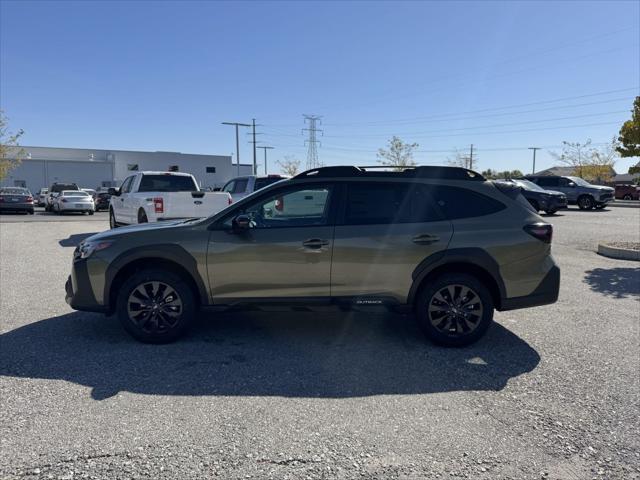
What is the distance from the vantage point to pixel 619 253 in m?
10.6

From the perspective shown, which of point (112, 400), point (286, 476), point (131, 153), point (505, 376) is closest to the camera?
point (286, 476)

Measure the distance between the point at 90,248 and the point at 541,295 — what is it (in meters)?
4.62

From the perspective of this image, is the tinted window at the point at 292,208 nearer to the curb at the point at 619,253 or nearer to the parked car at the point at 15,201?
the curb at the point at 619,253

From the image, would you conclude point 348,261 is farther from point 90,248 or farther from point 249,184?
point 249,184

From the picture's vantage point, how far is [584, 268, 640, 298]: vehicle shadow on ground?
7.30 m

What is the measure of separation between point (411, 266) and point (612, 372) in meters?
2.00

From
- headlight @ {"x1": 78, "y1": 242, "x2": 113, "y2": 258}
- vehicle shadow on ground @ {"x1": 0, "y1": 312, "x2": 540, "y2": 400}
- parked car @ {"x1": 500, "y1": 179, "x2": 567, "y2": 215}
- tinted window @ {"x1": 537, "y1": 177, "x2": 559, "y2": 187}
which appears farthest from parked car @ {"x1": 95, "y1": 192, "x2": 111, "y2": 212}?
headlight @ {"x1": 78, "y1": 242, "x2": 113, "y2": 258}

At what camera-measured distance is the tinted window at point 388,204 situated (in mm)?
4812

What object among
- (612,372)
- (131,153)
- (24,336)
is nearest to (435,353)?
(612,372)

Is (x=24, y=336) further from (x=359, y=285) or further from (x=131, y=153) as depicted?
(x=131, y=153)

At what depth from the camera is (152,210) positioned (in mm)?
10852

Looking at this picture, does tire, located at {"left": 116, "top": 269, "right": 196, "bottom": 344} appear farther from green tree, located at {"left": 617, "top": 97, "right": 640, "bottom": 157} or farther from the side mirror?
green tree, located at {"left": 617, "top": 97, "right": 640, "bottom": 157}

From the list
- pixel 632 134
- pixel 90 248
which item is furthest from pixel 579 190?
pixel 90 248

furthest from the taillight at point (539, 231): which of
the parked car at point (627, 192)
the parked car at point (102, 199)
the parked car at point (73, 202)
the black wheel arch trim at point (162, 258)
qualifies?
the parked car at point (627, 192)
